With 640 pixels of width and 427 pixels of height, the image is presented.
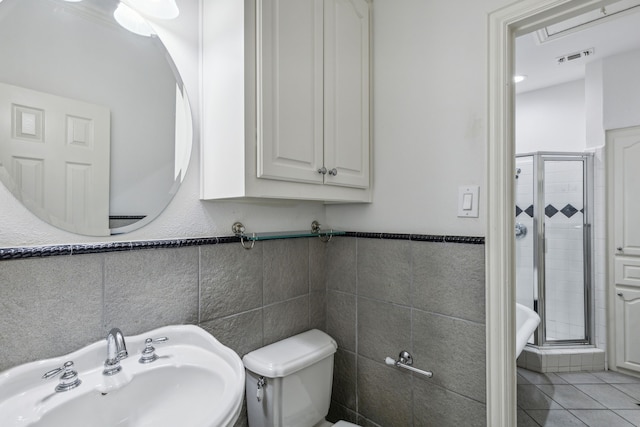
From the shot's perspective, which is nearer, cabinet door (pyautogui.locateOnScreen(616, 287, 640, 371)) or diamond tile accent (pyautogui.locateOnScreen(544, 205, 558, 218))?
cabinet door (pyautogui.locateOnScreen(616, 287, 640, 371))

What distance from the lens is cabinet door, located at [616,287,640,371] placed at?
2.50 metres

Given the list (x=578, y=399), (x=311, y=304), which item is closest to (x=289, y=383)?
(x=311, y=304)

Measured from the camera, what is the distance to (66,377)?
79cm

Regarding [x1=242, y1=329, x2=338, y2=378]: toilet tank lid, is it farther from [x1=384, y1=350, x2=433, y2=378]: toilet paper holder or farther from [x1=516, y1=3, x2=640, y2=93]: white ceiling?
[x1=516, y1=3, x2=640, y2=93]: white ceiling

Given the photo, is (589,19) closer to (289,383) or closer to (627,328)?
(627,328)

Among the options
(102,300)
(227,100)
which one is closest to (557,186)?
(227,100)

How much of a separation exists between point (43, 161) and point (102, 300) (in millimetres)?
434

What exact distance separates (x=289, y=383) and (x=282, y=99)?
1.08 metres

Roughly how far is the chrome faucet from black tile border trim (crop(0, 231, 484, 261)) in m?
0.25

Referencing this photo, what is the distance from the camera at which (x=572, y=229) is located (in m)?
2.76

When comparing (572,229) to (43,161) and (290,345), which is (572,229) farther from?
(43,161)

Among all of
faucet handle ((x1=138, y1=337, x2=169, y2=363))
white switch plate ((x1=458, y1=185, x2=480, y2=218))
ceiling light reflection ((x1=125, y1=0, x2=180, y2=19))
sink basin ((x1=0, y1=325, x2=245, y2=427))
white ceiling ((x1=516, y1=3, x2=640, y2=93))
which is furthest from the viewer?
white ceiling ((x1=516, y1=3, x2=640, y2=93))

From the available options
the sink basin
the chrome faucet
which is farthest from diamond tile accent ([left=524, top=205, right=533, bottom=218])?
the chrome faucet

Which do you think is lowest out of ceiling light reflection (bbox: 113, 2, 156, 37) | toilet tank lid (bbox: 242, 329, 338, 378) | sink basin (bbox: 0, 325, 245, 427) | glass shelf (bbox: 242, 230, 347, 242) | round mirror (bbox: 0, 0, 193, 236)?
toilet tank lid (bbox: 242, 329, 338, 378)
